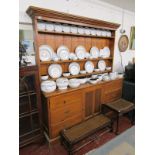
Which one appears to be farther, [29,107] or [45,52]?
[45,52]

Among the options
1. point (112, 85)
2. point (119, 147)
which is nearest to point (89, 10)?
point (112, 85)

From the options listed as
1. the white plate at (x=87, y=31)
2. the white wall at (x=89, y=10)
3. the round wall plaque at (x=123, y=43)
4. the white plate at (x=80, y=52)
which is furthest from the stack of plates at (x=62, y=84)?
the round wall plaque at (x=123, y=43)

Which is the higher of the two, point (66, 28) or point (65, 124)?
point (66, 28)

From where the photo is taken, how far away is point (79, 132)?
1819 millimetres

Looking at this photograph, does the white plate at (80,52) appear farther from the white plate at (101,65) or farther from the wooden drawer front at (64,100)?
the wooden drawer front at (64,100)

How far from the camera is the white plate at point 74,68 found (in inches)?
94.1

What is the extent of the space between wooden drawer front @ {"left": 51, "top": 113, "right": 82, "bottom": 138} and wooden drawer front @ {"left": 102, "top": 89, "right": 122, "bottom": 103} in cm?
64

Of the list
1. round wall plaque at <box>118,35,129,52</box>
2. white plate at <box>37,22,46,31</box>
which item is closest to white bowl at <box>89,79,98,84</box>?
white plate at <box>37,22,46,31</box>

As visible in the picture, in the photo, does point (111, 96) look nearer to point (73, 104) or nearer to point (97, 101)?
point (97, 101)

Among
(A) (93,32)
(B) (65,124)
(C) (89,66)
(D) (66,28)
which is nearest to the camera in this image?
(B) (65,124)

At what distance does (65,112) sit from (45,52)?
1017 mm

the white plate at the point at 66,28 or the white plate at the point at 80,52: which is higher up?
the white plate at the point at 66,28
